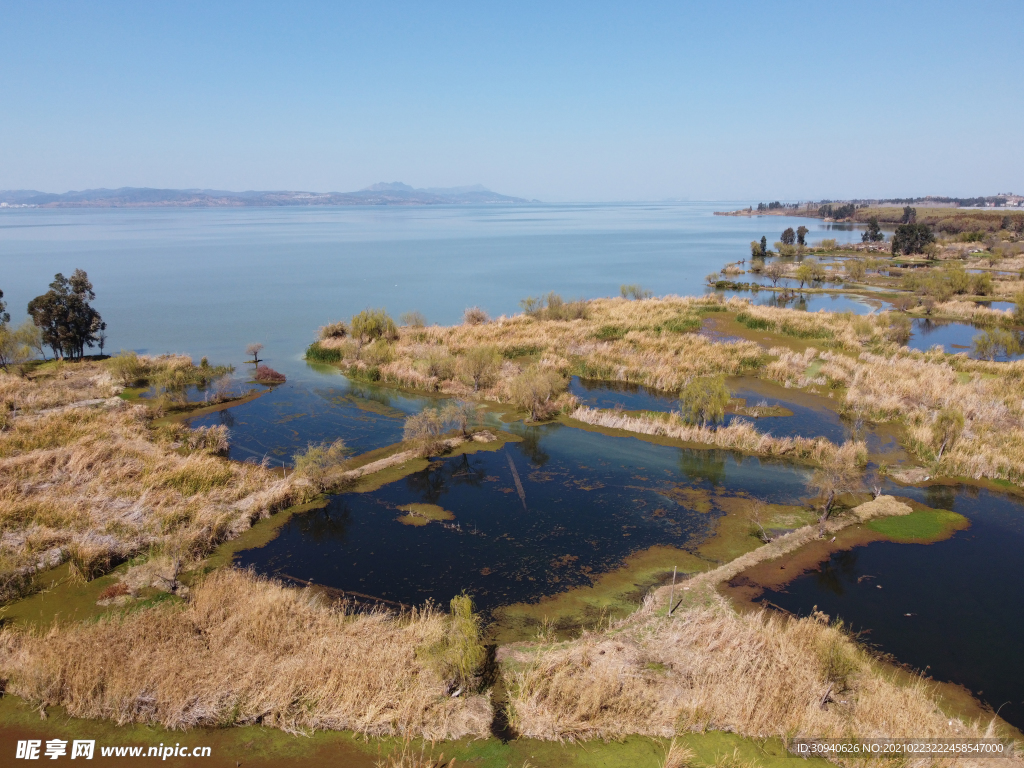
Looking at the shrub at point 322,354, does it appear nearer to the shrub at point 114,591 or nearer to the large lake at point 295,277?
the large lake at point 295,277

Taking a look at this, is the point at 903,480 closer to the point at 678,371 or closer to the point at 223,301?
the point at 678,371

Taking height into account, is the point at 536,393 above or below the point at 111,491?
above

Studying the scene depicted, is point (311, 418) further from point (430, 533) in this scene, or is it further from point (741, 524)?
point (741, 524)

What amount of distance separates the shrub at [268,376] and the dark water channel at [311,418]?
2.25 feet

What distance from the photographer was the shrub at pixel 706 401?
27328 mm

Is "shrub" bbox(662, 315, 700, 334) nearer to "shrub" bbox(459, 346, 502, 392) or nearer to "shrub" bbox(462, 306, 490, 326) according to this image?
"shrub" bbox(462, 306, 490, 326)

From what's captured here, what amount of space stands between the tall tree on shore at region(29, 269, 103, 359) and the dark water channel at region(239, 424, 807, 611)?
28.2 metres

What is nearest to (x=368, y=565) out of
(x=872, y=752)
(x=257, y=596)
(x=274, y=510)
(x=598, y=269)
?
(x=257, y=596)

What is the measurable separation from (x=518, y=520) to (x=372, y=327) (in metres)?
26.3

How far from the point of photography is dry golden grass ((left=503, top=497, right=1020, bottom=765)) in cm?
1107

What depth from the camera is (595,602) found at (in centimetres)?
1528

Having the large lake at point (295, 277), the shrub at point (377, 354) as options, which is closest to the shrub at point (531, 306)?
the large lake at point (295, 277)

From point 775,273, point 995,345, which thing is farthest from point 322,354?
point 775,273

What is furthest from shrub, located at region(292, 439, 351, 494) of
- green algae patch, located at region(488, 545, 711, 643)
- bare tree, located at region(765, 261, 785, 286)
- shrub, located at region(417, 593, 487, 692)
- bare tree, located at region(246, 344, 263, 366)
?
bare tree, located at region(765, 261, 785, 286)
